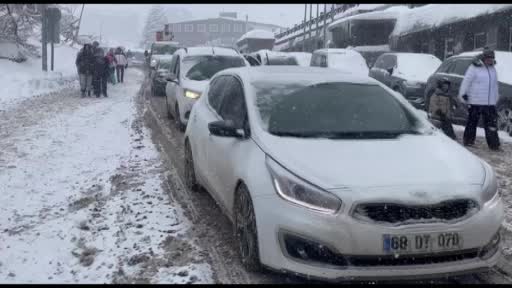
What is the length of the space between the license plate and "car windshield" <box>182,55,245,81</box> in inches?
323

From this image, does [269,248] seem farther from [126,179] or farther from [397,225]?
[126,179]

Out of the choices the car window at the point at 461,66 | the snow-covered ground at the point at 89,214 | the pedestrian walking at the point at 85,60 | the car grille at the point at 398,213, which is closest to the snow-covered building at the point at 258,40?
the pedestrian walking at the point at 85,60

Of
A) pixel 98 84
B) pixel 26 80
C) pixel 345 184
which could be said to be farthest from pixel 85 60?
pixel 345 184

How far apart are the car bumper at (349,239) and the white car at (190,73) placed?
7026mm

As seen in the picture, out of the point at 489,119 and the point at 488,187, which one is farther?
the point at 489,119

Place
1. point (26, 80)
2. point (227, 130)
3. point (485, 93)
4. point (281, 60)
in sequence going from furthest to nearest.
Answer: point (281, 60), point (26, 80), point (485, 93), point (227, 130)

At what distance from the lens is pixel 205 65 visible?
11797mm

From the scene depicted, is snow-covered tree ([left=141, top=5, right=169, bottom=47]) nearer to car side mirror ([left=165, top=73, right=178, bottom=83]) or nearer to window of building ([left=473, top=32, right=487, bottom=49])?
window of building ([left=473, top=32, right=487, bottom=49])

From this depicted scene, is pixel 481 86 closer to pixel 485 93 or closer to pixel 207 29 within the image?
pixel 485 93

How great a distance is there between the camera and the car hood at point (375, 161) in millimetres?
3738

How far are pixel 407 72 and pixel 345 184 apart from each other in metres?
12.5

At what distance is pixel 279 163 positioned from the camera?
3992mm

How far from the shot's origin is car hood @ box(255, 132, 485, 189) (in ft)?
12.3

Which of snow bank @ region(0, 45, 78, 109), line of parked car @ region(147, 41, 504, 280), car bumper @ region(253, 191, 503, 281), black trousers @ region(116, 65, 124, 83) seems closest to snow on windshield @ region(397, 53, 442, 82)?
snow bank @ region(0, 45, 78, 109)
